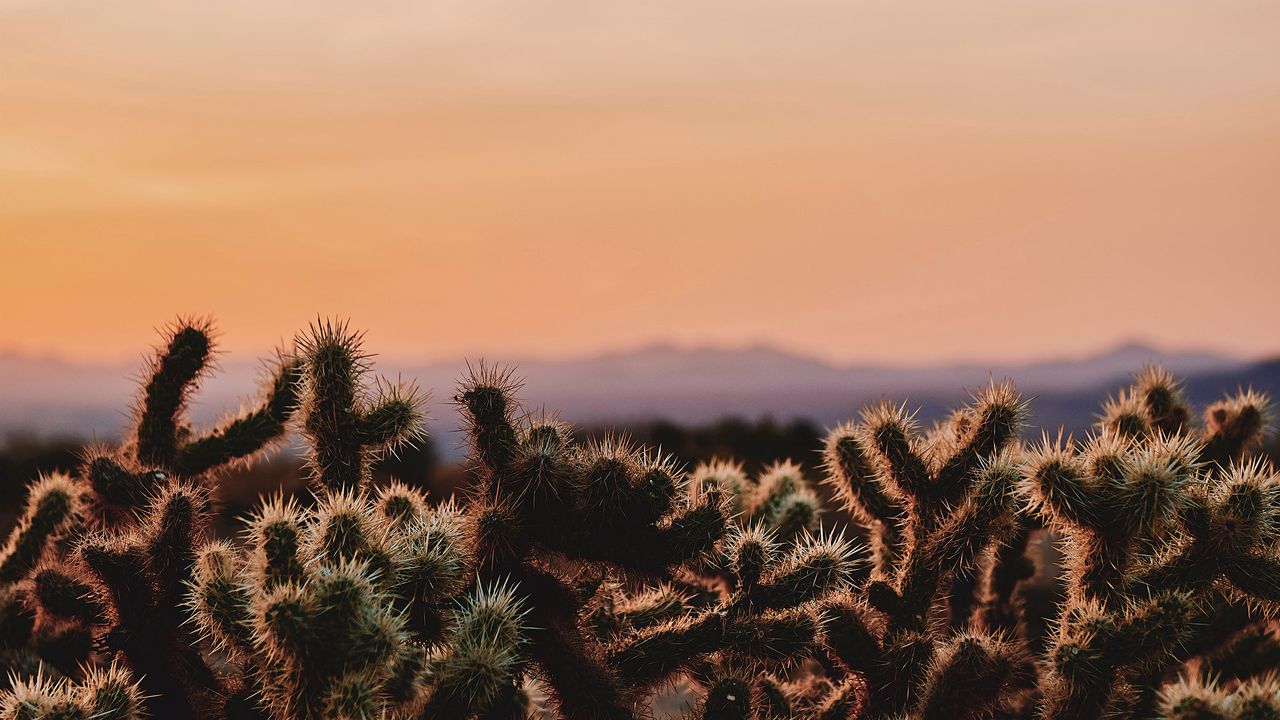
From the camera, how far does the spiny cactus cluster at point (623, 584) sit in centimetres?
334

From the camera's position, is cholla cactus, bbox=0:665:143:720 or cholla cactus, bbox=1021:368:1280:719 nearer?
cholla cactus, bbox=0:665:143:720

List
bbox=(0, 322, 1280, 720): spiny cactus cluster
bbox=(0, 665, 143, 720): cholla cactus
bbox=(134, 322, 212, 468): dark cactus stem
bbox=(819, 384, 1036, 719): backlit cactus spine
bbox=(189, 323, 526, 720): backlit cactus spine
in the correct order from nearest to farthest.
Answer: bbox=(189, 323, 526, 720): backlit cactus spine → bbox=(0, 322, 1280, 720): spiny cactus cluster → bbox=(0, 665, 143, 720): cholla cactus → bbox=(819, 384, 1036, 719): backlit cactus spine → bbox=(134, 322, 212, 468): dark cactus stem

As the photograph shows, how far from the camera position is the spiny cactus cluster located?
334 centimetres

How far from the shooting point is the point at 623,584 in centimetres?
400

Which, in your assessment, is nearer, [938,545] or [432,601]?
[432,601]

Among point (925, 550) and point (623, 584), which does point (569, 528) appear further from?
point (925, 550)

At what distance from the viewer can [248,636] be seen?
11.4 feet

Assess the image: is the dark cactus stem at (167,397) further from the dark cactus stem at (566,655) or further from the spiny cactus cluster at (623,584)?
the dark cactus stem at (566,655)

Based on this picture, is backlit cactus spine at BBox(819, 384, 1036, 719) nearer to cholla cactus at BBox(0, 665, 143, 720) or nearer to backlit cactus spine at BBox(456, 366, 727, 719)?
backlit cactus spine at BBox(456, 366, 727, 719)

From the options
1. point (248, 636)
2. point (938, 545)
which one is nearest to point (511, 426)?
point (248, 636)

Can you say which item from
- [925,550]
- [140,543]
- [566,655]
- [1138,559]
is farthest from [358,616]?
[1138,559]

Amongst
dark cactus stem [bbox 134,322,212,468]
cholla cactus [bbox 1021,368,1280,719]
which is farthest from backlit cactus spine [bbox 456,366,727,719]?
dark cactus stem [bbox 134,322,212,468]

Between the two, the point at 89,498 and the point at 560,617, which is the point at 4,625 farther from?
the point at 560,617

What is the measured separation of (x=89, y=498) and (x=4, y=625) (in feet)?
2.42
